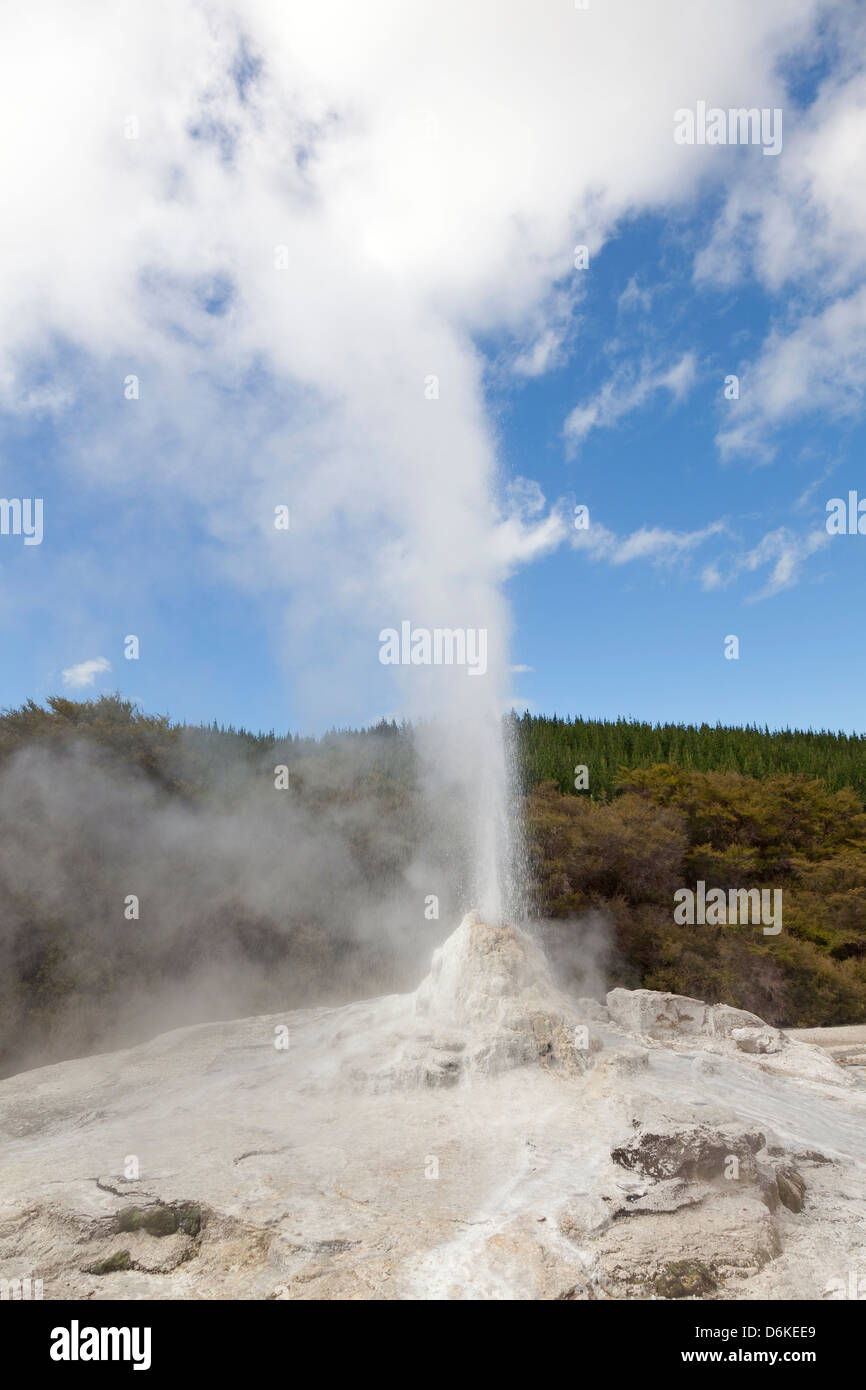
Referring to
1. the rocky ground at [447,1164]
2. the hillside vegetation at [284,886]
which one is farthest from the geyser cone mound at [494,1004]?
the hillside vegetation at [284,886]

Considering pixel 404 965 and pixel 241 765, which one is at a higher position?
pixel 241 765

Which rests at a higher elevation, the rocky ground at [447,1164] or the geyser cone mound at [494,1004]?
the geyser cone mound at [494,1004]

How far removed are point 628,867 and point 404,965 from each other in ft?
14.7

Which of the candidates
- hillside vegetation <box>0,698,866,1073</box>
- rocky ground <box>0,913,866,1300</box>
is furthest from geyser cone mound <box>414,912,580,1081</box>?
hillside vegetation <box>0,698,866,1073</box>

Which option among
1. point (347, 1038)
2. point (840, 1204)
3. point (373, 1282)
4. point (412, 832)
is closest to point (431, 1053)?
point (347, 1038)

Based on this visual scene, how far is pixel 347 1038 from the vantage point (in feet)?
21.6

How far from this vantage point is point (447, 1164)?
14.7 ft

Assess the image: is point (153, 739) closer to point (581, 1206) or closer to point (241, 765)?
point (241, 765)

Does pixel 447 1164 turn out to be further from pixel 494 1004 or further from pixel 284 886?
pixel 284 886

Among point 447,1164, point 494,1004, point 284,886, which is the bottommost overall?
point 447,1164

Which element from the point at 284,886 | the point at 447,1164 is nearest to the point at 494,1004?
the point at 447,1164

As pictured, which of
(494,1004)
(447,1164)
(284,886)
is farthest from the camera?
(284,886)

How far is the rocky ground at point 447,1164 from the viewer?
3633 millimetres

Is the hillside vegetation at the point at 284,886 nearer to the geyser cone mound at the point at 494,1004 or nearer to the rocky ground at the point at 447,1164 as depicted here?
the rocky ground at the point at 447,1164
